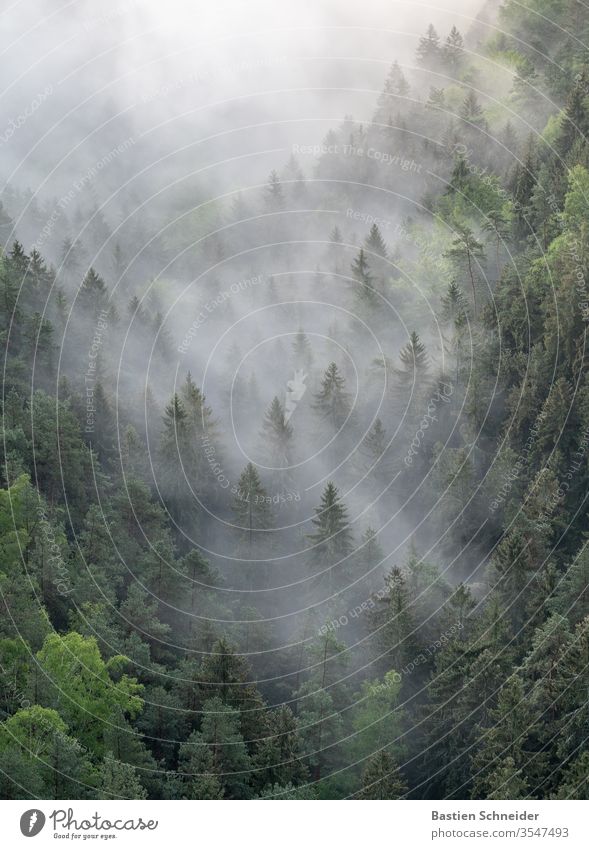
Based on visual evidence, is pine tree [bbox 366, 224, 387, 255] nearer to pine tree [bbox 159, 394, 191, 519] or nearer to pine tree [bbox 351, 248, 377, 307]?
pine tree [bbox 351, 248, 377, 307]

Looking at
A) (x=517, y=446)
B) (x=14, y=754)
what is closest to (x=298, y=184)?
(x=517, y=446)

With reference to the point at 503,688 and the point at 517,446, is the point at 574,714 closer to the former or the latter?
the point at 503,688

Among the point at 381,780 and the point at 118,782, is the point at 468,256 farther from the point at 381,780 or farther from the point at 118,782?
the point at 118,782

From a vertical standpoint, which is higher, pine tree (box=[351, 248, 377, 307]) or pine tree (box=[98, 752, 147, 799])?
pine tree (box=[351, 248, 377, 307])

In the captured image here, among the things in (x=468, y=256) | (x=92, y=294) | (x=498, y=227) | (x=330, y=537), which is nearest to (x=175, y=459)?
(x=330, y=537)

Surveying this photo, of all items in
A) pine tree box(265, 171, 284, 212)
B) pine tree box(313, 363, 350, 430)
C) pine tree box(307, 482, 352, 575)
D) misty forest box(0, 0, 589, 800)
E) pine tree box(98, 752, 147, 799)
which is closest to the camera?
pine tree box(98, 752, 147, 799)

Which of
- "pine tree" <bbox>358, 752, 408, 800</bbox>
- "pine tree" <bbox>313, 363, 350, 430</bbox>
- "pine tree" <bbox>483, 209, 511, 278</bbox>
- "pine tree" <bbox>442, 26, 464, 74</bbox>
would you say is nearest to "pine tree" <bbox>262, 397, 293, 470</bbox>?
"pine tree" <bbox>313, 363, 350, 430</bbox>
